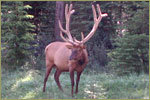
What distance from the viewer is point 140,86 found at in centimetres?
739

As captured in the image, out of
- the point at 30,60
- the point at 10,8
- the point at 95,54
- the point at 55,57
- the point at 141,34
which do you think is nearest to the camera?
the point at 55,57


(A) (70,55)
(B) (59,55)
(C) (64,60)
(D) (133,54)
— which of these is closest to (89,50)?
(D) (133,54)

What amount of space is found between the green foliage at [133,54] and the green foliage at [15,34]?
3963mm

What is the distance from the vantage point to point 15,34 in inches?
431

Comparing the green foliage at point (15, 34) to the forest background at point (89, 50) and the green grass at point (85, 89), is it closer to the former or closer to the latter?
the forest background at point (89, 50)

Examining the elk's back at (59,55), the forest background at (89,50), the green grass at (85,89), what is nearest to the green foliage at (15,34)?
the forest background at (89,50)

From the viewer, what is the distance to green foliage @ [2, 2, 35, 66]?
35.3 ft

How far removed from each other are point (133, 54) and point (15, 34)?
16.6 feet

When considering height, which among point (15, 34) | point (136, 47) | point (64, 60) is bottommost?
point (64, 60)

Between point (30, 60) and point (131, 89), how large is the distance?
574 centimetres

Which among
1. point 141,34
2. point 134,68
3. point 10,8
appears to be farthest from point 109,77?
point 10,8

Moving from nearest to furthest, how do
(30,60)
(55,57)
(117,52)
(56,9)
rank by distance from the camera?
(55,57) → (117,52) → (30,60) → (56,9)

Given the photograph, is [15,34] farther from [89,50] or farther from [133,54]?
[133,54]

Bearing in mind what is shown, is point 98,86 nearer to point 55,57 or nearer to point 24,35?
point 55,57
